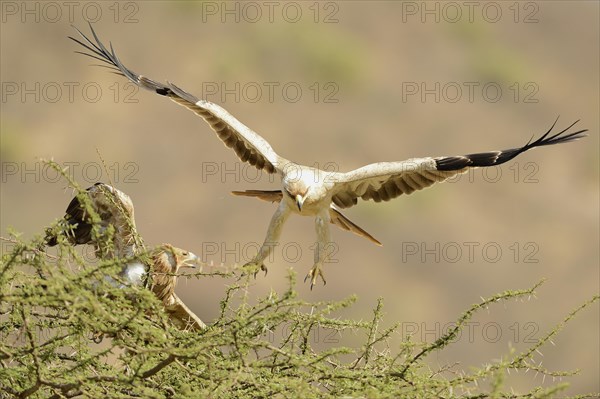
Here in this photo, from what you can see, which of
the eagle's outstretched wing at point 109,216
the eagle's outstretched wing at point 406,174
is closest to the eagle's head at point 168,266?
the eagle's outstretched wing at point 109,216

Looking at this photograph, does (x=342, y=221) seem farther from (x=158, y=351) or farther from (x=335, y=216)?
(x=158, y=351)

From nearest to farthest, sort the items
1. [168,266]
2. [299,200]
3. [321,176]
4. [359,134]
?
[168,266], [299,200], [321,176], [359,134]

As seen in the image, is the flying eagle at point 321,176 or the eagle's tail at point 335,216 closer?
the flying eagle at point 321,176

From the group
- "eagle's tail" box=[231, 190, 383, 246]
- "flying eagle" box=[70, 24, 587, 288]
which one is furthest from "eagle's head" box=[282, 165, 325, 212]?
"eagle's tail" box=[231, 190, 383, 246]


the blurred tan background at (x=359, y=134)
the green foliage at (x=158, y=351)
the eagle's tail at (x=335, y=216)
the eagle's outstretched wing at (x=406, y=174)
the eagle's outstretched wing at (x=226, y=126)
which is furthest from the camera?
the blurred tan background at (x=359, y=134)

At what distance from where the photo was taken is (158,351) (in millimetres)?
4078

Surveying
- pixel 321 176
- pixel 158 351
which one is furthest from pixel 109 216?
pixel 158 351

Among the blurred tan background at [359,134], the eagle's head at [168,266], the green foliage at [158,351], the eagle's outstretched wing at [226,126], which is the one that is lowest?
the green foliage at [158,351]

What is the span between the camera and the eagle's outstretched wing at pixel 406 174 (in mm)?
6898

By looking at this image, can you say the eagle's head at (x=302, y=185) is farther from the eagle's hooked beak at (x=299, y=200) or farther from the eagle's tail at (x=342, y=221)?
the eagle's tail at (x=342, y=221)

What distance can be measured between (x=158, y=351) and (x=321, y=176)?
3387mm

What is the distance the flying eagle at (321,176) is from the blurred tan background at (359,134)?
28.3 feet

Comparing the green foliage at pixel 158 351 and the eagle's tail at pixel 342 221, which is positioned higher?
the eagle's tail at pixel 342 221

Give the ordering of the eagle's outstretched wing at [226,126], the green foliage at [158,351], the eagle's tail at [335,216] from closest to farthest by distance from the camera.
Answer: the green foliage at [158,351], the eagle's tail at [335,216], the eagle's outstretched wing at [226,126]
